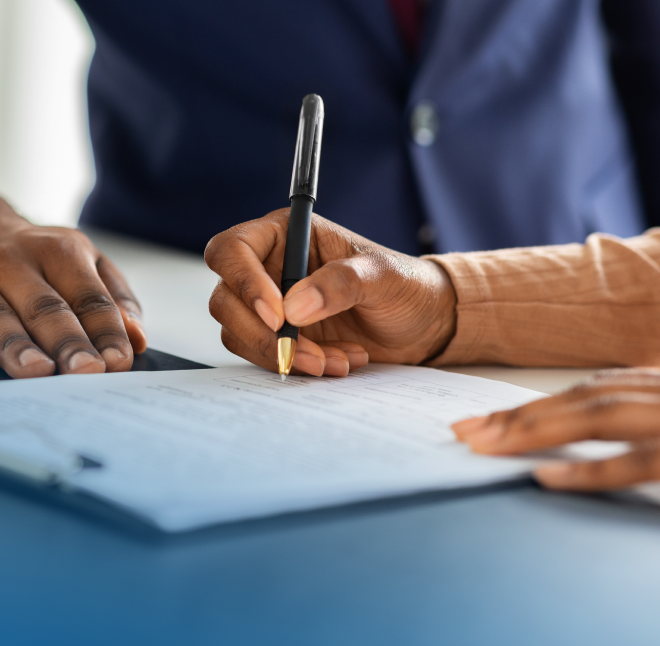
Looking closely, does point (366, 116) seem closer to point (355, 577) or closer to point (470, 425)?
point (470, 425)

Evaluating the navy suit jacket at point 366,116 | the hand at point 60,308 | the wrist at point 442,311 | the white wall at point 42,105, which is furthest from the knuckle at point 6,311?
the white wall at point 42,105

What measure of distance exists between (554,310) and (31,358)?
0.52 m

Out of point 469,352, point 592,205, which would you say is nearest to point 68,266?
point 469,352

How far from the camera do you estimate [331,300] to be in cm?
55

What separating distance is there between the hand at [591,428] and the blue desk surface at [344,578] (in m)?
0.02

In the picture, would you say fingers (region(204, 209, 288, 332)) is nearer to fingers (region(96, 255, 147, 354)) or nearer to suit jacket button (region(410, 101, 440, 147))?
fingers (region(96, 255, 147, 354))

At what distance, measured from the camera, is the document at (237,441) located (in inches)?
12.9

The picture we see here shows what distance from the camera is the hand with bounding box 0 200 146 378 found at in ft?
1.82

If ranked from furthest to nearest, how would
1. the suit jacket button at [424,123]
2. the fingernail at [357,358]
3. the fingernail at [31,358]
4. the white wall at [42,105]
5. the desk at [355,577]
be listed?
the white wall at [42,105] → the suit jacket button at [424,123] → the fingernail at [357,358] → the fingernail at [31,358] → the desk at [355,577]

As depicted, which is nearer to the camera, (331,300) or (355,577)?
(355,577)

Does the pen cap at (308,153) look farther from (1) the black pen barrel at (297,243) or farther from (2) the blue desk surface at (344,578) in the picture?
(2) the blue desk surface at (344,578)

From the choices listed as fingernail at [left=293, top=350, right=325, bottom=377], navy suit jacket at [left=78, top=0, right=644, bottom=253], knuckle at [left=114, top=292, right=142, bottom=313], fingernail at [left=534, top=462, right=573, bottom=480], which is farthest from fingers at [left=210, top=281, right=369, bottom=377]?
navy suit jacket at [left=78, top=0, right=644, bottom=253]

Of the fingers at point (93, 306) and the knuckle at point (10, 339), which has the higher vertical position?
the fingers at point (93, 306)

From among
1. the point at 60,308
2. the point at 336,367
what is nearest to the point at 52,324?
the point at 60,308
